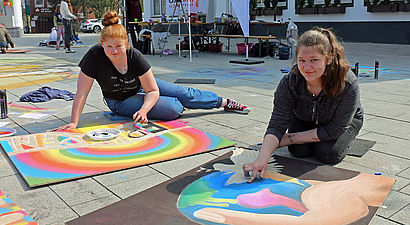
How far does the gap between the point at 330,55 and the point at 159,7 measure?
2106cm

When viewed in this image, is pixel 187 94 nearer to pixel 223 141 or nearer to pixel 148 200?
pixel 223 141

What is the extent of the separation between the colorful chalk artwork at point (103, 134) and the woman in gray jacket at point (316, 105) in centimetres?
132

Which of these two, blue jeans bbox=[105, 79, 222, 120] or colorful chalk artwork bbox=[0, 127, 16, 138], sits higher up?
blue jeans bbox=[105, 79, 222, 120]

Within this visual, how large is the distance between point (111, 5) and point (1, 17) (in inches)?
752

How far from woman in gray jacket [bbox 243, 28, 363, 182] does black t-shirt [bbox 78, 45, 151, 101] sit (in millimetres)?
1462

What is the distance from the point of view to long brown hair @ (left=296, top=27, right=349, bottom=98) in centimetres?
247

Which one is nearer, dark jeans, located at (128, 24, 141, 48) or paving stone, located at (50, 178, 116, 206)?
paving stone, located at (50, 178, 116, 206)

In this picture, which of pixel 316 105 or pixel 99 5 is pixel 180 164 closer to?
pixel 316 105

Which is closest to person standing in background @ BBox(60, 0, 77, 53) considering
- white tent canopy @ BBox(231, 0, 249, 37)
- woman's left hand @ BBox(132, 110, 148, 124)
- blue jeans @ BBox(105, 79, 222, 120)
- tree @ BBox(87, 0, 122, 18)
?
white tent canopy @ BBox(231, 0, 249, 37)

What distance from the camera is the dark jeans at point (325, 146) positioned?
2775 mm

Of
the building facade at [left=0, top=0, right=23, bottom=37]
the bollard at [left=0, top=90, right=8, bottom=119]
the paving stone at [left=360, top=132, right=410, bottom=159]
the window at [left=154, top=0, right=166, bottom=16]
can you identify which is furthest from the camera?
the window at [left=154, top=0, right=166, bottom=16]

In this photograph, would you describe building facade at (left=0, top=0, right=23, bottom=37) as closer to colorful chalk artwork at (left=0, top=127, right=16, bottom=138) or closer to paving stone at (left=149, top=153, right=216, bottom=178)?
colorful chalk artwork at (left=0, top=127, right=16, bottom=138)

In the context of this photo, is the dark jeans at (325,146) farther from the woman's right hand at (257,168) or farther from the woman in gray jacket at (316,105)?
the woman's right hand at (257,168)

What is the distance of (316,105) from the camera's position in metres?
2.76
